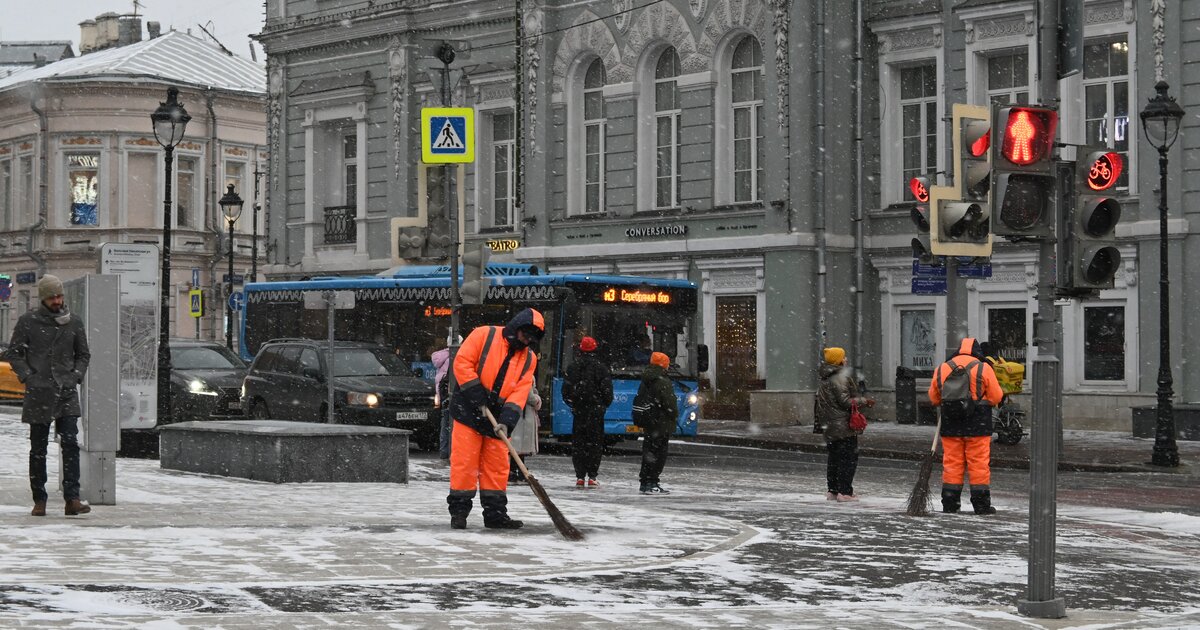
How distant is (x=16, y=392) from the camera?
41.8 meters

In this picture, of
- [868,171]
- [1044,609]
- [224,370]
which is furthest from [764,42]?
[1044,609]

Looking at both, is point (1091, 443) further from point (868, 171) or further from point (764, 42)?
point (764, 42)

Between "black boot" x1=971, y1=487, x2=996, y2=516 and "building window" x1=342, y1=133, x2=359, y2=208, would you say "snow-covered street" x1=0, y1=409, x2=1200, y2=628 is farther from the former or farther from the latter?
"building window" x1=342, y1=133, x2=359, y2=208

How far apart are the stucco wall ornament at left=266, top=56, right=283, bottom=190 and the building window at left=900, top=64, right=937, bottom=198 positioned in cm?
1753

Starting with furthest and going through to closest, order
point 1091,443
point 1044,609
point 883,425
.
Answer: point 883,425, point 1091,443, point 1044,609

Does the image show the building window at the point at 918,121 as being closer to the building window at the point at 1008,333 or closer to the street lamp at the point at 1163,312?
the building window at the point at 1008,333

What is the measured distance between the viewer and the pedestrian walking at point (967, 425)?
55.3 ft

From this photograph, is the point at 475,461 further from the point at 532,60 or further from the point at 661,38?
the point at 532,60

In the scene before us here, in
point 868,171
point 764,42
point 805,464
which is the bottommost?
point 805,464

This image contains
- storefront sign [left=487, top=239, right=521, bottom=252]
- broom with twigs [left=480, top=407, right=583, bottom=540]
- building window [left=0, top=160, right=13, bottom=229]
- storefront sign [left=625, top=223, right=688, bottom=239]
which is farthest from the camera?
building window [left=0, top=160, right=13, bottom=229]

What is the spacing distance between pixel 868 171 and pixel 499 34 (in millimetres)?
9648

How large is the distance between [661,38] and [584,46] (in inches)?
78.0

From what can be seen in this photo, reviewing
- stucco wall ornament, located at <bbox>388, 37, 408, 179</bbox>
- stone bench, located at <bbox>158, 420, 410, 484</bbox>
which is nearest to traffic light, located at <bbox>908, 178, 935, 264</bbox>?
stone bench, located at <bbox>158, 420, 410, 484</bbox>

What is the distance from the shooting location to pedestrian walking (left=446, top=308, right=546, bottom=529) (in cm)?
1397
